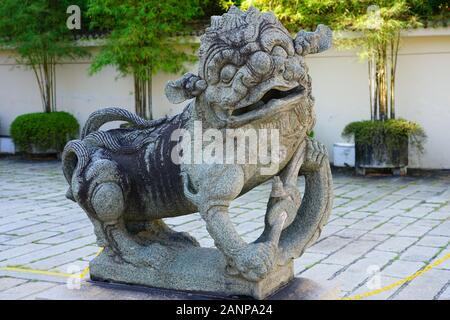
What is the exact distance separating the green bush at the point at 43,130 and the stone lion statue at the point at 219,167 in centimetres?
846

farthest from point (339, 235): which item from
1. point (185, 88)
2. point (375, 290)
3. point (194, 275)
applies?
point (185, 88)

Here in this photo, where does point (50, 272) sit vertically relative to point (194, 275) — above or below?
below

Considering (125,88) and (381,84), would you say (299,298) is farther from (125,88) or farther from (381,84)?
(125,88)

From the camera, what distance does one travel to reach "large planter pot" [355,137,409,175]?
9781 mm

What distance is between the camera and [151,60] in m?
11.2

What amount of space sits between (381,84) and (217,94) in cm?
716

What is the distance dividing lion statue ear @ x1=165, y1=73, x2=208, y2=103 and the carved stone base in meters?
0.90

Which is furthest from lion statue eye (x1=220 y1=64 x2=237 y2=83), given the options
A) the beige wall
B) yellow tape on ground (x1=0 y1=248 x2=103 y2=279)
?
the beige wall

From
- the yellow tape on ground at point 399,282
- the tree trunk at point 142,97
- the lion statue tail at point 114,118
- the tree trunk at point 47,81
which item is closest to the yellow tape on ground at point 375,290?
the yellow tape on ground at point 399,282

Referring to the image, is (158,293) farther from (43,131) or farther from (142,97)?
(43,131)

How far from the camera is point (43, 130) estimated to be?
12.1 m

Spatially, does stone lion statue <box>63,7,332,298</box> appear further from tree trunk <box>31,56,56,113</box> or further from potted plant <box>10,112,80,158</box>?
tree trunk <box>31,56,56,113</box>

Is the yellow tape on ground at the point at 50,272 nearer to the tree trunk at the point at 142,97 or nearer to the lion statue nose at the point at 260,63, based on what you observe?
the lion statue nose at the point at 260,63

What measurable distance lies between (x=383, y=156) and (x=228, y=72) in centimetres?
698
